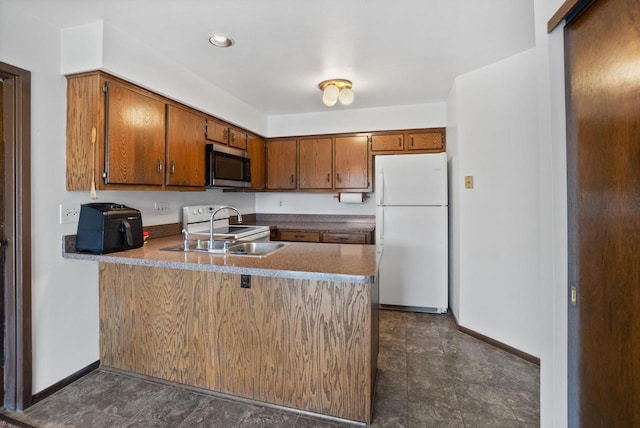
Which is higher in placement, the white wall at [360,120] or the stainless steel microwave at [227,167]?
the white wall at [360,120]

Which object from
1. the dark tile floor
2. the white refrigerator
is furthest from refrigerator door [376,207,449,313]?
the dark tile floor

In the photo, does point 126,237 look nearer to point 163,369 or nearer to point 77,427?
point 163,369

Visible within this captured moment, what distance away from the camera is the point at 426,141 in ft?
12.3

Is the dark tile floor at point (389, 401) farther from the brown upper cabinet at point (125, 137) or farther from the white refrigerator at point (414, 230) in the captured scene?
the brown upper cabinet at point (125, 137)

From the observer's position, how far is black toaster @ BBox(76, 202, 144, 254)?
2010 millimetres

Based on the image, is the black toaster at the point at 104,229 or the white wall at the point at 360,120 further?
the white wall at the point at 360,120

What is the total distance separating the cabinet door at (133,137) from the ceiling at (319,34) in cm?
42

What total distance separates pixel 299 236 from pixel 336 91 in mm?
1731

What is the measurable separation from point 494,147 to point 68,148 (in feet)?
10.2

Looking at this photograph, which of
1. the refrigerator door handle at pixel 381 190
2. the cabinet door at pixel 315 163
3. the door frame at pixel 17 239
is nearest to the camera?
the door frame at pixel 17 239

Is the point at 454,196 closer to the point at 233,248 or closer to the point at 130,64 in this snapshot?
the point at 233,248

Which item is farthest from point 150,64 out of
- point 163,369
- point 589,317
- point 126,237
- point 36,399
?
point 589,317

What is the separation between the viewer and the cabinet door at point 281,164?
4.14m

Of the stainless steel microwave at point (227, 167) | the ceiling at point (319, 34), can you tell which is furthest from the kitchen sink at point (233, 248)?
the ceiling at point (319, 34)
